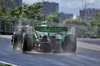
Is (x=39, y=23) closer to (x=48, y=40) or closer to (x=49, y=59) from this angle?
(x=48, y=40)

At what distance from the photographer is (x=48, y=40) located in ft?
34.6

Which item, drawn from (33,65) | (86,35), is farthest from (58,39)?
(86,35)

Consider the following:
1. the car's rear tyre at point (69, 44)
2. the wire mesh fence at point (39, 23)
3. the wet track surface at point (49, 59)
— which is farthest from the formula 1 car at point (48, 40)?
the wire mesh fence at point (39, 23)

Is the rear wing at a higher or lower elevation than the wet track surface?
higher

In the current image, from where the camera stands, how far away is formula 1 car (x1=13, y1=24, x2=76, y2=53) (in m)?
10.5

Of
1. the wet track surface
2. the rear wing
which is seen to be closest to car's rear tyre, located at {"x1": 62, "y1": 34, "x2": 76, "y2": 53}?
the wet track surface

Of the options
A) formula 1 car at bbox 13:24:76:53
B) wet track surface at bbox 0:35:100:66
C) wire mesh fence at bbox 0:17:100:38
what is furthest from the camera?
wire mesh fence at bbox 0:17:100:38

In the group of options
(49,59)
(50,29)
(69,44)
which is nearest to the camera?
(49,59)

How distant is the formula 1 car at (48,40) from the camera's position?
34.6ft

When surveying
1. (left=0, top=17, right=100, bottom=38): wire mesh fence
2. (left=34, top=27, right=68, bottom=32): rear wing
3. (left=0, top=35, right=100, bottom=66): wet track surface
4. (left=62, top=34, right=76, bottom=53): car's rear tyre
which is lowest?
(left=0, top=17, right=100, bottom=38): wire mesh fence

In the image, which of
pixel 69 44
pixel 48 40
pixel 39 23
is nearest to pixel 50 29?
pixel 48 40

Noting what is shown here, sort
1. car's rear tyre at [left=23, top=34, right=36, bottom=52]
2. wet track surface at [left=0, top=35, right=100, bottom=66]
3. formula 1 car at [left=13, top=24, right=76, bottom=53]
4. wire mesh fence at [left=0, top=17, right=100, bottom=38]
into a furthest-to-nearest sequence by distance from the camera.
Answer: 1. wire mesh fence at [left=0, top=17, right=100, bottom=38]
2. car's rear tyre at [left=23, top=34, right=36, bottom=52]
3. formula 1 car at [left=13, top=24, right=76, bottom=53]
4. wet track surface at [left=0, top=35, right=100, bottom=66]

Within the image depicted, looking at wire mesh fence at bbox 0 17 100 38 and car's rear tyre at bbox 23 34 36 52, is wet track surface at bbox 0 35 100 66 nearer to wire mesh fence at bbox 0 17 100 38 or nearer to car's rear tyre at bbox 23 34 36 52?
car's rear tyre at bbox 23 34 36 52

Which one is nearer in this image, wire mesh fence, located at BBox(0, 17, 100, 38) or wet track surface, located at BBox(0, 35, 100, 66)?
wet track surface, located at BBox(0, 35, 100, 66)
